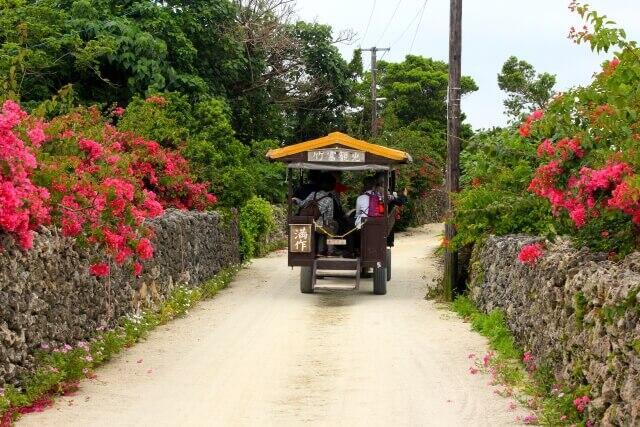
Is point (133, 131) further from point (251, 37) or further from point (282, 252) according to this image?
point (251, 37)

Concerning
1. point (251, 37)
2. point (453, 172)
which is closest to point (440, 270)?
point (453, 172)

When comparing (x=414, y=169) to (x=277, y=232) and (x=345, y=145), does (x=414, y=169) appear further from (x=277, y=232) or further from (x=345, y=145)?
(x=345, y=145)

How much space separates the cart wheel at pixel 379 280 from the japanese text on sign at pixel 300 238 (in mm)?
1313

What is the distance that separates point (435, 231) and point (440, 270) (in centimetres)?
2039

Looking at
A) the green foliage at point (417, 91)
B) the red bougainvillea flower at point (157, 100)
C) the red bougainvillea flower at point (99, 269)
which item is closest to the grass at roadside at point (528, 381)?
the red bougainvillea flower at point (99, 269)

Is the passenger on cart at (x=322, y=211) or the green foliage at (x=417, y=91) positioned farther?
the green foliage at (x=417, y=91)

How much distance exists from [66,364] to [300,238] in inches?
341

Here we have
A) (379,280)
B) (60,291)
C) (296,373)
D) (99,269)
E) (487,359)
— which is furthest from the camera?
(379,280)

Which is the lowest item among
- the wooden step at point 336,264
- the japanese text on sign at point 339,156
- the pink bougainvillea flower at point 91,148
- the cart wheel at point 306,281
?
the cart wheel at point 306,281

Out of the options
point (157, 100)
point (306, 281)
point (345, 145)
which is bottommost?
point (306, 281)

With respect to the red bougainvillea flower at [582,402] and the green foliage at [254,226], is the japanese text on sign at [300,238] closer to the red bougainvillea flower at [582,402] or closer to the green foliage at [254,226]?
the green foliage at [254,226]

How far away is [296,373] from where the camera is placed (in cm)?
1082

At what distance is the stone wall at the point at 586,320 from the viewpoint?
6988 millimetres

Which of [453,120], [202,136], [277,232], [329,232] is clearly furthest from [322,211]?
[277,232]
